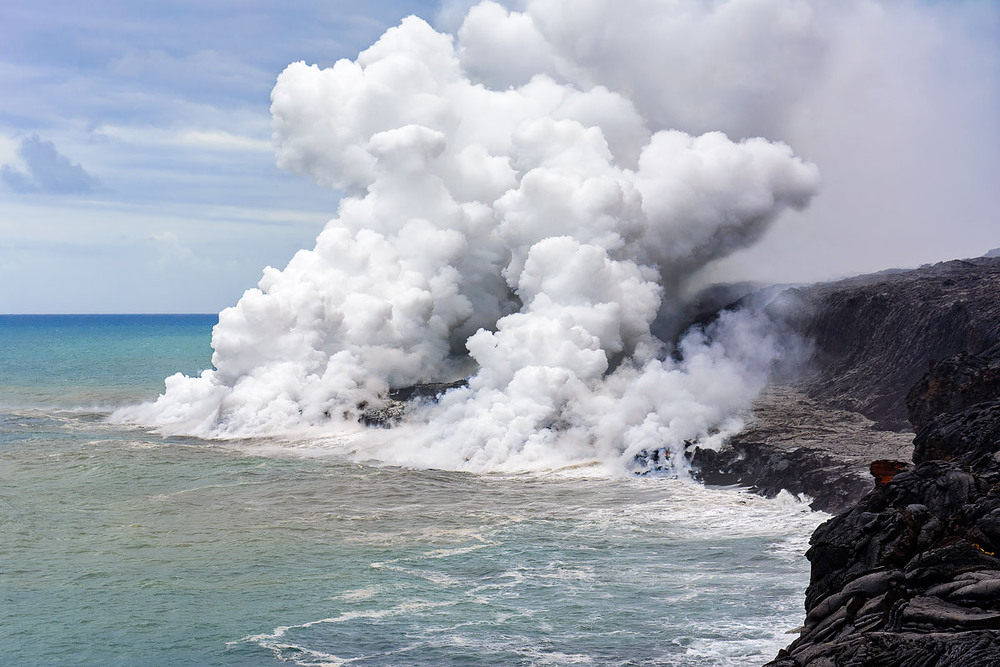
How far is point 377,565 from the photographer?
3716 centimetres

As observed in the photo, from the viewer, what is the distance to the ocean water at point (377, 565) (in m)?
28.5

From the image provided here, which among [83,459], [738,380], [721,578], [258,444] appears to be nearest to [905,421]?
[738,380]

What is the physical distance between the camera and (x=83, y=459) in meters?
59.8

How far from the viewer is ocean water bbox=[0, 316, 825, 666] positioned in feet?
93.4

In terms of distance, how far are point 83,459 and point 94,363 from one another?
95.2 m

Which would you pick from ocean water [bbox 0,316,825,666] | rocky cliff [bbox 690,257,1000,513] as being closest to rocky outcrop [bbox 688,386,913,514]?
rocky cliff [bbox 690,257,1000,513]

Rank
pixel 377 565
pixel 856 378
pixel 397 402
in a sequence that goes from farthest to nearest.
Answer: pixel 397 402 → pixel 856 378 → pixel 377 565

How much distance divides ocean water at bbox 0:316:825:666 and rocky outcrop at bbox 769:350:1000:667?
390 centimetres

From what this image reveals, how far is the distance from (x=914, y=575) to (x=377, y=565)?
20.9 meters

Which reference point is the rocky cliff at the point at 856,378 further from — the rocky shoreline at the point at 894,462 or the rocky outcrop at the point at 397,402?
the rocky outcrop at the point at 397,402

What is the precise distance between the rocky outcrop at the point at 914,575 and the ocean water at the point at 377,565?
3.90 meters

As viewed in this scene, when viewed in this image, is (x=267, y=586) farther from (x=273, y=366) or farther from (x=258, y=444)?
(x=273, y=366)

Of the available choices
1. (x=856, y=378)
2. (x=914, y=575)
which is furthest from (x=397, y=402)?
(x=914, y=575)

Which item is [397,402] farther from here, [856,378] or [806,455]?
[806,455]
